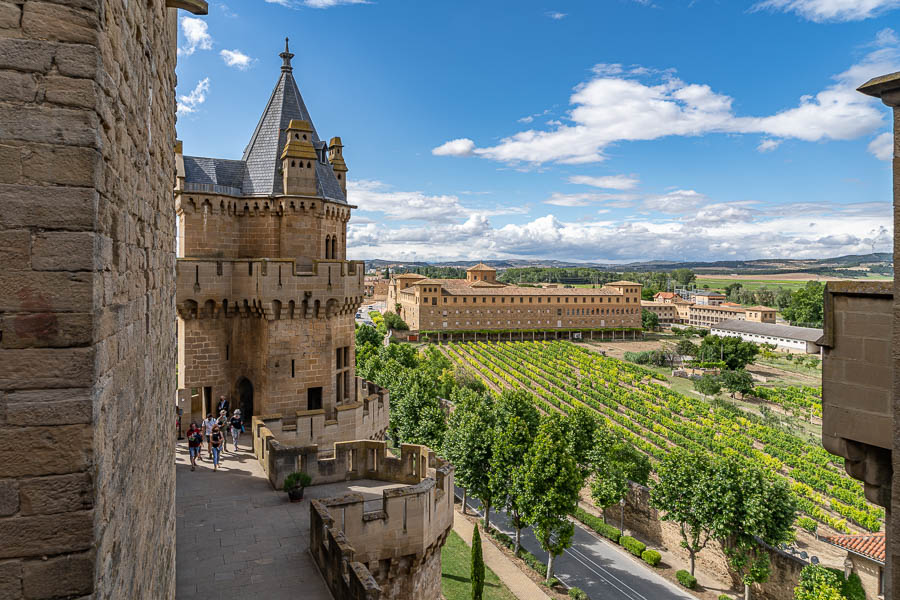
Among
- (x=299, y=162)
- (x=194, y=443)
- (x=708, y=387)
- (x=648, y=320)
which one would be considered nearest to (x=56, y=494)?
(x=194, y=443)

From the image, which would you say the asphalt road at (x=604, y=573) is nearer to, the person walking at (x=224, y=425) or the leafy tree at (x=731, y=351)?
the person walking at (x=224, y=425)

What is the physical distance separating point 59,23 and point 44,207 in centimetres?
97

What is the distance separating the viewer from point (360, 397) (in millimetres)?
19547

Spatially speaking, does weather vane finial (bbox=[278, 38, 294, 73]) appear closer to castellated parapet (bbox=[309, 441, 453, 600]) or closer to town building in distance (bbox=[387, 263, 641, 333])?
castellated parapet (bbox=[309, 441, 453, 600])

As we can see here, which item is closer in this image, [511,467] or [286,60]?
[286,60]

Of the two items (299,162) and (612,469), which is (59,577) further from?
(612,469)

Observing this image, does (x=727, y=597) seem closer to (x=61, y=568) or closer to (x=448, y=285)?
(x=61, y=568)

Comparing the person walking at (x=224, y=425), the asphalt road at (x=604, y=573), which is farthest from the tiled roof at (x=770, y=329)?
the person walking at (x=224, y=425)

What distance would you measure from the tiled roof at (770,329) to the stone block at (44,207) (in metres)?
113

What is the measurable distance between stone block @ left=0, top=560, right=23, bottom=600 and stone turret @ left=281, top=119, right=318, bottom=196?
15517 millimetres

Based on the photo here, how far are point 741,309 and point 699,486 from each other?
394ft

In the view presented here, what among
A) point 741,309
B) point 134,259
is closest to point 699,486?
point 134,259

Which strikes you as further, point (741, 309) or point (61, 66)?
point (741, 309)

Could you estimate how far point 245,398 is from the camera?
17859mm
